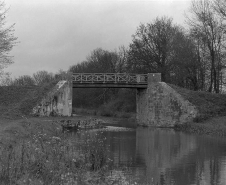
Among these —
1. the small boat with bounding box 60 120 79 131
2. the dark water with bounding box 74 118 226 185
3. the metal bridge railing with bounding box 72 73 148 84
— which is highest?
the metal bridge railing with bounding box 72 73 148 84

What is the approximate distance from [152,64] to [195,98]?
1206 cm

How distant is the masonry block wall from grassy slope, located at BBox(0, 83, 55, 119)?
372 inches

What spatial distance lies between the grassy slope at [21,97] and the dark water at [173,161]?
12427mm

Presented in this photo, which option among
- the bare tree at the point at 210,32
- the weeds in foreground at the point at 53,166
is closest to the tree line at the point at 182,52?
the bare tree at the point at 210,32

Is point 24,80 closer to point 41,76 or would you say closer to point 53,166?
point 41,76

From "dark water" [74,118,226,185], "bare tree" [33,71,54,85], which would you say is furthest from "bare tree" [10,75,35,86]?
"dark water" [74,118,226,185]

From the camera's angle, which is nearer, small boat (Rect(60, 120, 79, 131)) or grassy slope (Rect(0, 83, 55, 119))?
small boat (Rect(60, 120, 79, 131))

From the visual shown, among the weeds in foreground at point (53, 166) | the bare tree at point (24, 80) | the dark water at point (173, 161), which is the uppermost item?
the bare tree at point (24, 80)

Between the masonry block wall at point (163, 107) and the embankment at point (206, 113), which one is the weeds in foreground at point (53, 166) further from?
the masonry block wall at point (163, 107)

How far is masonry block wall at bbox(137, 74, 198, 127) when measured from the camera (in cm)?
3222

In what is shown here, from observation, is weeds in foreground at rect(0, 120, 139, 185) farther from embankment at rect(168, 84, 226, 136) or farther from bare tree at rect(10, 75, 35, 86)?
bare tree at rect(10, 75, 35, 86)

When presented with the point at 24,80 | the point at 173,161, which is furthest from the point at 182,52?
the point at 24,80

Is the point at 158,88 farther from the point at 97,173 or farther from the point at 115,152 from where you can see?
the point at 97,173

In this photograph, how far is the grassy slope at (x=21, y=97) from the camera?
99.2 ft
